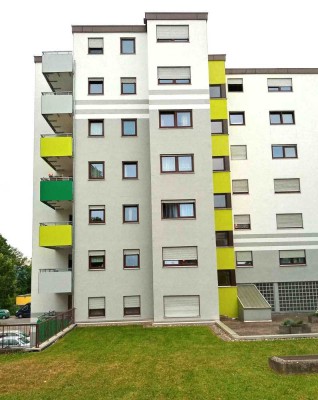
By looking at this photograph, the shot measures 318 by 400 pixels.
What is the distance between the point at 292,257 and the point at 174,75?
544 inches

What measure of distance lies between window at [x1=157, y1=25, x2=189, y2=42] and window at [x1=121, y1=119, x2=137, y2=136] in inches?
205

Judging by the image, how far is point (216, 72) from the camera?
94.3 feet

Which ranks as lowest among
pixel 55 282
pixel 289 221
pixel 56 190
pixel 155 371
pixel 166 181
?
pixel 155 371

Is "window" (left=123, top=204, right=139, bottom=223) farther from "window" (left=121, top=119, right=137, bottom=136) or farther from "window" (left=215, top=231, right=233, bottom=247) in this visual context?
"window" (left=215, top=231, right=233, bottom=247)

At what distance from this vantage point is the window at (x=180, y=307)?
80.1ft

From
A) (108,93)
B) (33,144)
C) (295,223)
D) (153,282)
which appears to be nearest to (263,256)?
(295,223)

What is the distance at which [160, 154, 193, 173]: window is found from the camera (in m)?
25.7

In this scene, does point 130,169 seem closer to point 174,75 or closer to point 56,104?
point 56,104

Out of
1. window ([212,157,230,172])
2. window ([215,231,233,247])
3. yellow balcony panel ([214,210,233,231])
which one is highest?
window ([212,157,230,172])

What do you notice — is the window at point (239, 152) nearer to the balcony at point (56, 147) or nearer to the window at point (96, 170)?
the window at point (96, 170)

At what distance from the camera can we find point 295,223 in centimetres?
3003

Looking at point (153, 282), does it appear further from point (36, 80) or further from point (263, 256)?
point (36, 80)

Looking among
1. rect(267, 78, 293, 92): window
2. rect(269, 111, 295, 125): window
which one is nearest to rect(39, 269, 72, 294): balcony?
rect(269, 111, 295, 125): window

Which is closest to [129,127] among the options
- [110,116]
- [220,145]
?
[110,116]
